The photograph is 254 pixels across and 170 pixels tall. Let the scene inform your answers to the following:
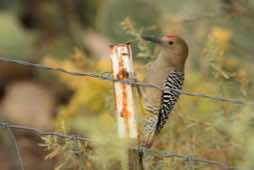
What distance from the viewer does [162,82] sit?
696cm

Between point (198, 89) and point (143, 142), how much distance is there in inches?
56.3

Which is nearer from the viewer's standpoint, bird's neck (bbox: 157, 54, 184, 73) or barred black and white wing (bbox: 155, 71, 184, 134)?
barred black and white wing (bbox: 155, 71, 184, 134)

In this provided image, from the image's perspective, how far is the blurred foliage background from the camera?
18.8 ft

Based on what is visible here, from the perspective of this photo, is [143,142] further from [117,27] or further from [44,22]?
[44,22]

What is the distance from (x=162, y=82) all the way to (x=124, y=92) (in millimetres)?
1530

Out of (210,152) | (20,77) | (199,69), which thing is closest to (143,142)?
(210,152)

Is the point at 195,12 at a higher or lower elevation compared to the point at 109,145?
higher

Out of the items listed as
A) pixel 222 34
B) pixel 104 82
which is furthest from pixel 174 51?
pixel 104 82

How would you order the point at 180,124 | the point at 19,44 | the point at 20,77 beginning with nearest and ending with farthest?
the point at 180,124 → the point at 19,44 → the point at 20,77

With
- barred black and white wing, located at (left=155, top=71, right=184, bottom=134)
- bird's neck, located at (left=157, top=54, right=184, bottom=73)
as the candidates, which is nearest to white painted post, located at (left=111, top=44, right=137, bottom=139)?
barred black and white wing, located at (left=155, top=71, right=184, bottom=134)

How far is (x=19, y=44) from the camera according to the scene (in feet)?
42.4

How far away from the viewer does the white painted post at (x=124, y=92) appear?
5438 millimetres

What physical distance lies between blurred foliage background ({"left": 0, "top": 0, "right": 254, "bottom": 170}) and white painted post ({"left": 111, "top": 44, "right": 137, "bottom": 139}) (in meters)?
0.11

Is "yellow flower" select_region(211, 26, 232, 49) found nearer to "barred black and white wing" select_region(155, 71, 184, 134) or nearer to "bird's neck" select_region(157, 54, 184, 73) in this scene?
"bird's neck" select_region(157, 54, 184, 73)
